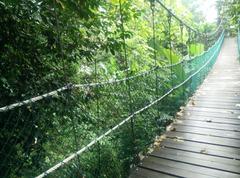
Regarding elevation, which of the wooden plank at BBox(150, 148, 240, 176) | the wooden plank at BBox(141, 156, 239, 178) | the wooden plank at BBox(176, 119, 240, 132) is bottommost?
the wooden plank at BBox(141, 156, 239, 178)

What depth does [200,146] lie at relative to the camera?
124 inches

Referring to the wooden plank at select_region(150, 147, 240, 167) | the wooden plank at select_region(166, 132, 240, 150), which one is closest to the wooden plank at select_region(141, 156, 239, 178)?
the wooden plank at select_region(150, 147, 240, 167)

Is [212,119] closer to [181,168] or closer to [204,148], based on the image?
[204,148]

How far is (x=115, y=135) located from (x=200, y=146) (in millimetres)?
937

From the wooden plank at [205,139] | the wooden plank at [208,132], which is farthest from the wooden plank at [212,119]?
the wooden plank at [205,139]

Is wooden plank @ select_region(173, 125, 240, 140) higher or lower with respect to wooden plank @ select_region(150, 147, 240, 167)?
higher

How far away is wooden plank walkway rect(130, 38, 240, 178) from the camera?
2.63m

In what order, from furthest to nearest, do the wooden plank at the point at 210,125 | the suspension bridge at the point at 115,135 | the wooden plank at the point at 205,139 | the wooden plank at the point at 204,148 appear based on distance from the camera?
the wooden plank at the point at 210,125 < the wooden plank at the point at 205,139 < the wooden plank at the point at 204,148 < the suspension bridge at the point at 115,135

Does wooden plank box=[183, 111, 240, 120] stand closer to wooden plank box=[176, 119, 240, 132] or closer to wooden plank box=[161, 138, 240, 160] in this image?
wooden plank box=[176, 119, 240, 132]

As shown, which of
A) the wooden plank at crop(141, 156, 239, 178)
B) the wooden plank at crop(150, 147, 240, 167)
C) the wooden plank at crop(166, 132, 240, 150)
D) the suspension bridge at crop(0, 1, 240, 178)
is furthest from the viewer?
the wooden plank at crop(166, 132, 240, 150)

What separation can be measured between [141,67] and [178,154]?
5.02 ft

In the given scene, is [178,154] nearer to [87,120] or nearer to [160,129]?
[160,129]

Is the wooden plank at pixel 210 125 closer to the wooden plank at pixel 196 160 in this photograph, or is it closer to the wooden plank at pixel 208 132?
the wooden plank at pixel 208 132

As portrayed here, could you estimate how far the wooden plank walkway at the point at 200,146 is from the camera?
8.64 feet
